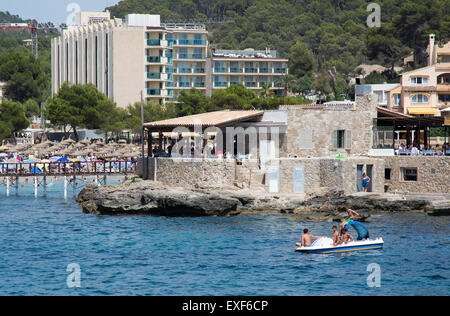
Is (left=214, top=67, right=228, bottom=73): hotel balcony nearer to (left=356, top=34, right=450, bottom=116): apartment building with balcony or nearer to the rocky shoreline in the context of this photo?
(left=356, top=34, right=450, bottom=116): apartment building with balcony

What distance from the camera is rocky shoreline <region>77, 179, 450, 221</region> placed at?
52938 millimetres

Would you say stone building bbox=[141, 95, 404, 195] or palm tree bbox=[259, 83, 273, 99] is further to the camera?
palm tree bbox=[259, 83, 273, 99]

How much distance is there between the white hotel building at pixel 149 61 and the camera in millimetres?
121625

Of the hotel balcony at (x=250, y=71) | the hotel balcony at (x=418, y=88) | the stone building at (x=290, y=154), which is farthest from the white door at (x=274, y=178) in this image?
the hotel balcony at (x=250, y=71)

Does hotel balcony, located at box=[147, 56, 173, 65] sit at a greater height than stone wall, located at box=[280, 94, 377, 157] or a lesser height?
greater

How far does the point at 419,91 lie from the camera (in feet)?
292

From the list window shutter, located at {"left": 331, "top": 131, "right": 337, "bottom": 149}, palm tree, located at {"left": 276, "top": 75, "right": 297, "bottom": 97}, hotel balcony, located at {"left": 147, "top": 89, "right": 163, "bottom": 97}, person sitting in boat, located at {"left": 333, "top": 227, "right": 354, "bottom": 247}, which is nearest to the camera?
person sitting in boat, located at {"left": 333, "top": 227, "right": 354, "bottom": 247}

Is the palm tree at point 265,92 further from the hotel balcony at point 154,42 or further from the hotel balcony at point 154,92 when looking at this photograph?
the hotel balcony at point 154,42

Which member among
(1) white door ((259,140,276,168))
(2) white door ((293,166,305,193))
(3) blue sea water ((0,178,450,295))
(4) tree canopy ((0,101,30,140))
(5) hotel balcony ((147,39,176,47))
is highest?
(5) hotel balcony ((147,39,176,47))

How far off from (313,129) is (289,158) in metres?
3.95

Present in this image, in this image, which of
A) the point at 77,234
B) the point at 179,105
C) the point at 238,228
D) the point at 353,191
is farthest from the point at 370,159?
the point at 179,105

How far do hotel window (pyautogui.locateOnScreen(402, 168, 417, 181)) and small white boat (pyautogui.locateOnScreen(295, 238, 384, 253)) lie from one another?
15.7 meters

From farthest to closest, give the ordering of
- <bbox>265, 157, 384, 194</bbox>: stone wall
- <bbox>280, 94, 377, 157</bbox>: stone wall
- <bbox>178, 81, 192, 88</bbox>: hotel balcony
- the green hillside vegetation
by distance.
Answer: <bbox>178, 81, 192, 88</bbox>: hotel balcony < the green hillside vegetation < <bbox>280, 94, 377, 157</bbox>: stone wall < <bbox>265, 157, 384, 194</bbox>: stone wall

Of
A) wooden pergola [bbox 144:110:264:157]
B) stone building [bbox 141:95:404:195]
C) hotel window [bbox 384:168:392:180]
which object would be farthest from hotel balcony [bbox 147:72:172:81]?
hotel window [bbox 384:168:392:180]
